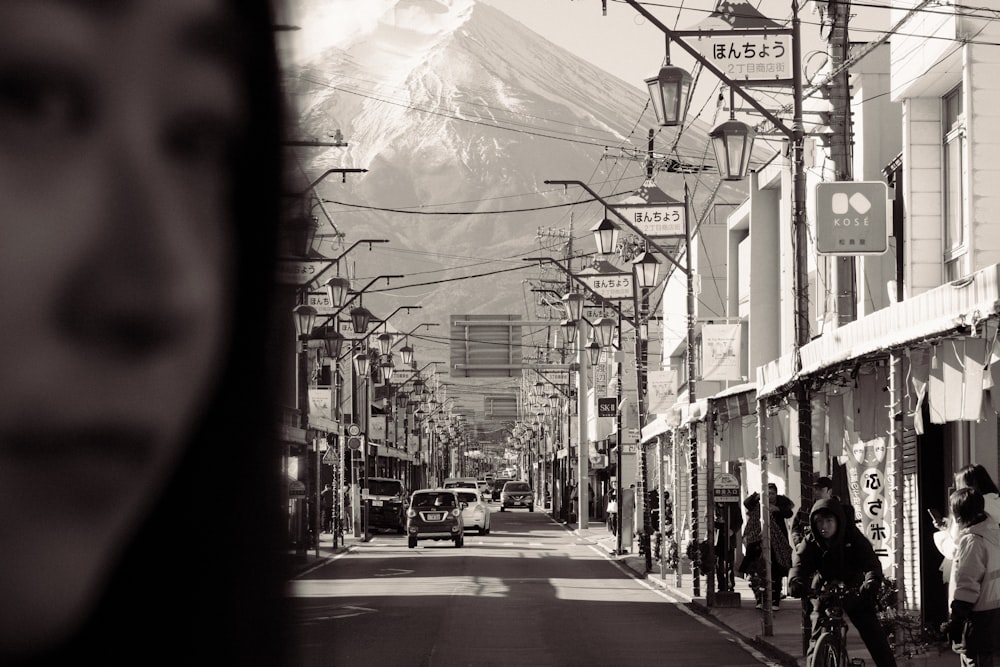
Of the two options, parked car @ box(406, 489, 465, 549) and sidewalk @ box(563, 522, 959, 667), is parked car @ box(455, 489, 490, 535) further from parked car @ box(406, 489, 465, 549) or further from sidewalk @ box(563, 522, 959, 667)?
sidewalk @ box(563, 522, 959, 667)

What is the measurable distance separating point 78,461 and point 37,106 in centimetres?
24

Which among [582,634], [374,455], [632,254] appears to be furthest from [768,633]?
[374,455]

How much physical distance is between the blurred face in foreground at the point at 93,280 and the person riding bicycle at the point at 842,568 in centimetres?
1396

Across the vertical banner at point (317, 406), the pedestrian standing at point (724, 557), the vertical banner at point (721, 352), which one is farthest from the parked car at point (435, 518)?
the vertical banner at point (317, 406)

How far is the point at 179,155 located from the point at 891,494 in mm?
14929

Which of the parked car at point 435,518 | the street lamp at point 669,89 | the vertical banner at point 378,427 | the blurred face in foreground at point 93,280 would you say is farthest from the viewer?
the vertical banner at point 378,427

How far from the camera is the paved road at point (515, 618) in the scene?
18.6 metres

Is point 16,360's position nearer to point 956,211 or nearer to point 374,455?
point 956,211

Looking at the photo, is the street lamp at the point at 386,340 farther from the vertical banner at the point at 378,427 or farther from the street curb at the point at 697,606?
the vertical banner at the point at 378,427

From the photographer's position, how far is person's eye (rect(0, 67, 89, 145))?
0.99 metres

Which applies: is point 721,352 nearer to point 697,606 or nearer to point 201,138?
point 697,606

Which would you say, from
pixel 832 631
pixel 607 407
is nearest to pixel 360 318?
pixel 607 407

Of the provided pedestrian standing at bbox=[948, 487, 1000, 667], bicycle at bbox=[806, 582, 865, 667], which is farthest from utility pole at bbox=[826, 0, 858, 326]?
pedestrian standing at bbox=[948, 487, 1000, 667]

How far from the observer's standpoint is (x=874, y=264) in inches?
1040
